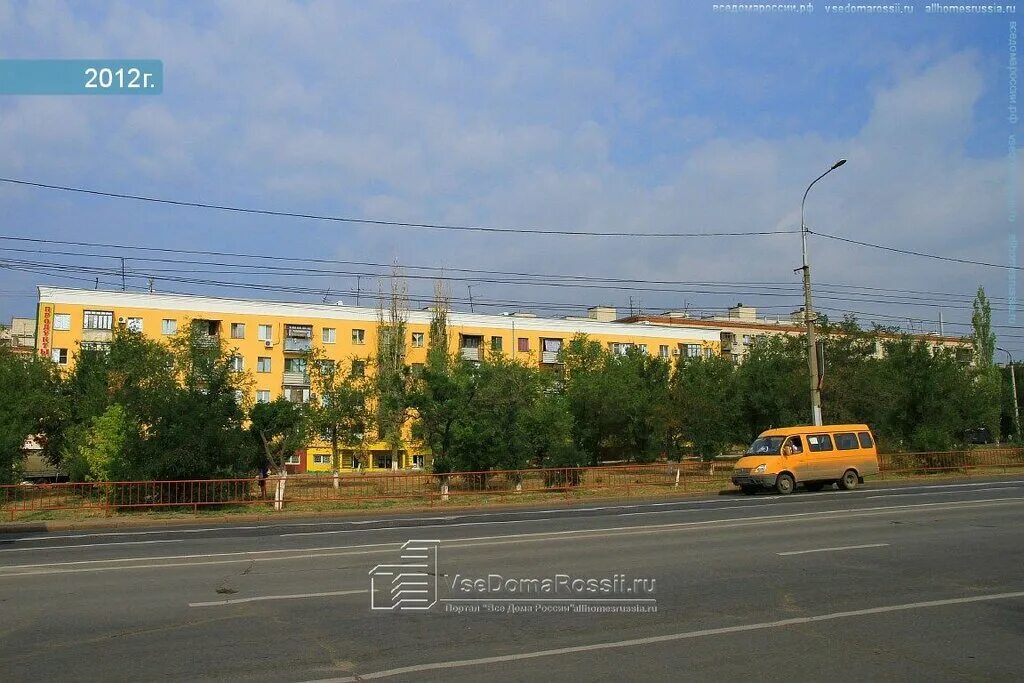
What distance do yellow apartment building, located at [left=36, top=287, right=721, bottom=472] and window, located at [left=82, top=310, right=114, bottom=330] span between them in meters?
0.06

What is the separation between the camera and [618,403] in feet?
135

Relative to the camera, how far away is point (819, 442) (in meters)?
28.8

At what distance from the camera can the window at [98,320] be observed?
58656mm

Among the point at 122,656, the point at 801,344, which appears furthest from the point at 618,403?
the point at 122,656

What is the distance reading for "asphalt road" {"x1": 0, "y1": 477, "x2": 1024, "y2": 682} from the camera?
7055 mm

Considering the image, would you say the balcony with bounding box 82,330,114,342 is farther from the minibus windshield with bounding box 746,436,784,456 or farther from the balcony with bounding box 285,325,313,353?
the minibus windshield with bounding box 746,436,784,456

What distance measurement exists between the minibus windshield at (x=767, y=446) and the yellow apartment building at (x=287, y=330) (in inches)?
991

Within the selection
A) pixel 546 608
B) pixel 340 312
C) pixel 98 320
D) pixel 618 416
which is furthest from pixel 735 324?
pixel 546 608

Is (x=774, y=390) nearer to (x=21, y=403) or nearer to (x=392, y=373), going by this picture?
(x=392, y=373)

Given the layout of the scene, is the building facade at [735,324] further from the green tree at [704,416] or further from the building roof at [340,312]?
the green tree at [704,416]

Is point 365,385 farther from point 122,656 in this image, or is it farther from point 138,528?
point 122,656

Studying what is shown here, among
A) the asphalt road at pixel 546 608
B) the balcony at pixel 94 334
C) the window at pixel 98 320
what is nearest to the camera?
the asphalt road at pixel 546 608

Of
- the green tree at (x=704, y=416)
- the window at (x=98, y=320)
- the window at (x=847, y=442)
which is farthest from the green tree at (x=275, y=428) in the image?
the window at (x=98, y=320)

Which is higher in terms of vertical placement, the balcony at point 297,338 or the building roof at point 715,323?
the building roof at point 715,323
